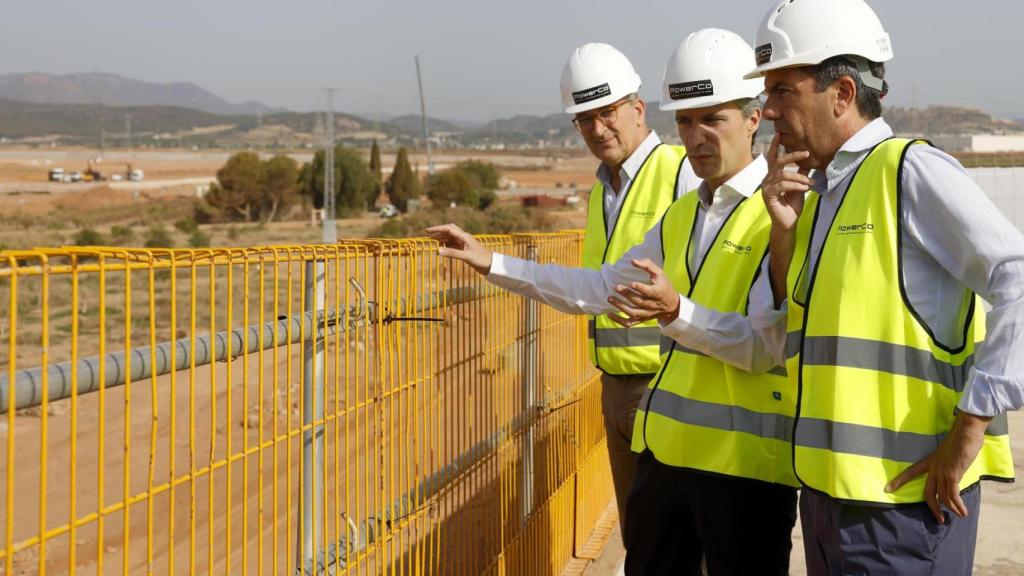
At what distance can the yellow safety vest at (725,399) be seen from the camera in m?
3.66

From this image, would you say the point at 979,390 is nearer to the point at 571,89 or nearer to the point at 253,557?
the point at 571,89

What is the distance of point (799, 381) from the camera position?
3176 millimetres

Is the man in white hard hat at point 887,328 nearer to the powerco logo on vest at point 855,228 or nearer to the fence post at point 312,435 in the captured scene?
the powerco logo on vest at point 855,228

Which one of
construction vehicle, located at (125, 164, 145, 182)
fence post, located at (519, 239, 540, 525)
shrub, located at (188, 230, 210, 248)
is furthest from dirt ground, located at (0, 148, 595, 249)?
fence post, located at (519, 239, 540, 525)

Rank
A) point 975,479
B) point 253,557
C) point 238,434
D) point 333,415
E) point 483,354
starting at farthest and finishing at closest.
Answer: point 238,434, point 253,557, point 483,354, point 333,415, point 975,479

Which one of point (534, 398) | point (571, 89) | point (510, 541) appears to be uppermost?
point (571, 89)

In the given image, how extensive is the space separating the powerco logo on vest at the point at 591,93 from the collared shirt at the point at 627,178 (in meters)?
0.29

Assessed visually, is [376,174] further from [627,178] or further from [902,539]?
[902,539]

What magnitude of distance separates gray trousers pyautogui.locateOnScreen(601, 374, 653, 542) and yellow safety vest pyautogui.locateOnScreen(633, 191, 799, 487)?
106 cm

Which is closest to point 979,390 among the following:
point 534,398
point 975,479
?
point 975,479

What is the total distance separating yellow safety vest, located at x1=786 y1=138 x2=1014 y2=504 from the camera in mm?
2902

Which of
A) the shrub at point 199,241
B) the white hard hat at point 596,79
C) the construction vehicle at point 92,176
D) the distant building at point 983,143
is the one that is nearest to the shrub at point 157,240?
the shrub at point 199,241

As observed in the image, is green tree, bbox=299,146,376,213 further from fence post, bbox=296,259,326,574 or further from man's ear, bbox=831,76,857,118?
man's ear, bbox=831,76,857,118

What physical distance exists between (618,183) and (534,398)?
4.17 feet
